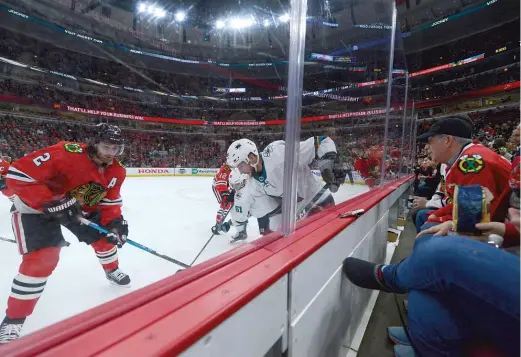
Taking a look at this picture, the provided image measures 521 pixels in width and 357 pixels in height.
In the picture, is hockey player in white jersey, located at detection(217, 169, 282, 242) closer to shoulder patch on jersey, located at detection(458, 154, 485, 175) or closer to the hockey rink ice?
the hockey rink ice

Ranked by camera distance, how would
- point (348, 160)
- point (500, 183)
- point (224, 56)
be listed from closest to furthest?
1. point (500, 183)
2. point (348, 160)
3. point (224, 56)

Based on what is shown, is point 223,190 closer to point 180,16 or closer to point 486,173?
point 486,173

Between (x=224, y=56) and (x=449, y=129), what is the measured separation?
7.68 feet

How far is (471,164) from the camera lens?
964mm

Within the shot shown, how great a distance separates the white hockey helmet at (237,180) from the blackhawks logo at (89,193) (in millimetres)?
1170

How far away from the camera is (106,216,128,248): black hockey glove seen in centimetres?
147

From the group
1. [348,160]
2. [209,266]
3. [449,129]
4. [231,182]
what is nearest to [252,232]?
[231,182]

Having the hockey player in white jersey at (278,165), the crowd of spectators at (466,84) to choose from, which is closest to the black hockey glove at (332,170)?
the hockey player in white jersey at (278,165)

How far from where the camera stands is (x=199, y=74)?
3246 millimetres

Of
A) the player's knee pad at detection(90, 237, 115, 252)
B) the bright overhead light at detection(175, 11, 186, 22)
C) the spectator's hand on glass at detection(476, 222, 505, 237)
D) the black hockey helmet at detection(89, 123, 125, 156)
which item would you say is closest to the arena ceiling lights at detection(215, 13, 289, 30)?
the bright overhead light at detection(175, 11, 186, 22)

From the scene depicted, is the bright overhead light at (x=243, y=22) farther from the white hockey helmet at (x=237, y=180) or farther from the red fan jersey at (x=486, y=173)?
the red fan jersey at (x=486, y=173)

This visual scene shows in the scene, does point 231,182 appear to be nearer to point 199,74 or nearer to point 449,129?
point 199,74

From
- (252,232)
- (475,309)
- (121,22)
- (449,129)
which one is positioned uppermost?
(121,22)

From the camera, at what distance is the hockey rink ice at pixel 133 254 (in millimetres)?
1258
